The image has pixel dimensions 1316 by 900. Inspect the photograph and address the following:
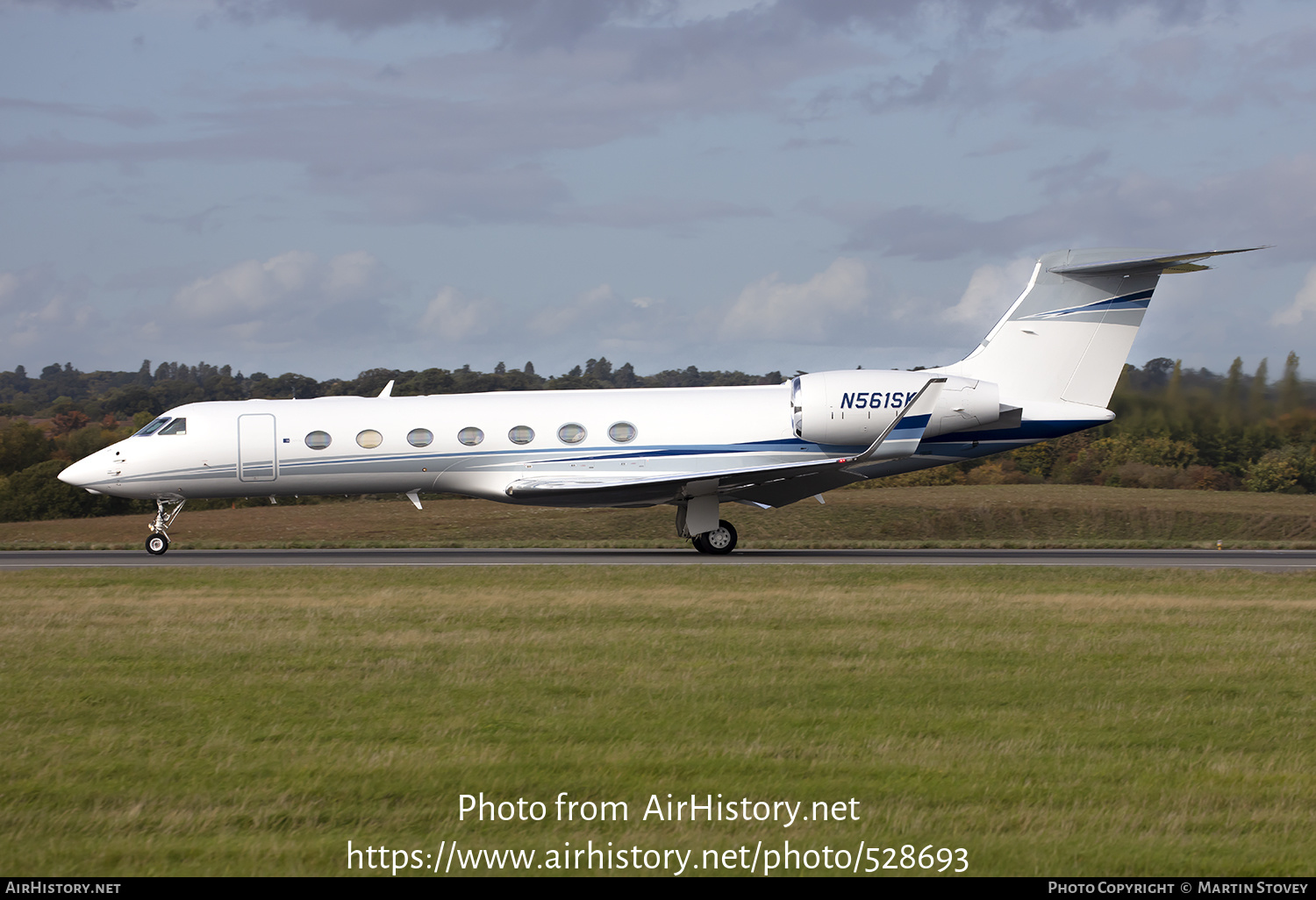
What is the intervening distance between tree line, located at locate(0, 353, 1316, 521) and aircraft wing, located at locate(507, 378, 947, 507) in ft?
12.0

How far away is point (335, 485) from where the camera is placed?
24.8 metres

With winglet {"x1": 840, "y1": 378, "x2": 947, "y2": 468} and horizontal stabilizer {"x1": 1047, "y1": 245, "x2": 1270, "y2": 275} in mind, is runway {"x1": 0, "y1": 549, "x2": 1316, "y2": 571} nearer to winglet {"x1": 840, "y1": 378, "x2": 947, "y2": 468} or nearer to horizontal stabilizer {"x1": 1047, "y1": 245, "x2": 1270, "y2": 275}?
winglet {"x1": 840, "y1": 378, "x2": 947, "y2": 468}

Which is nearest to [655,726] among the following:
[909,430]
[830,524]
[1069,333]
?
[909,430]

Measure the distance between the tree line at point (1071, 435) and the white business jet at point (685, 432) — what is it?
2.51 meters

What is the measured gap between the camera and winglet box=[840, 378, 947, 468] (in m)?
23.1

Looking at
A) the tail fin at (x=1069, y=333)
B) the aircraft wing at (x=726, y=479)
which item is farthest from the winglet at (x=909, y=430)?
the tail fin at (x=1069, y=333)

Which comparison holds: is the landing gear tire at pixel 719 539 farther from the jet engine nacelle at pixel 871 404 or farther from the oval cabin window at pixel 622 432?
the jet engine nacelle at pixel 871 404

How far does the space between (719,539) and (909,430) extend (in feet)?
15.0

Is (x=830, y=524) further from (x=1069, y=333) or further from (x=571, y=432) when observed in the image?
(x=571, y=432)

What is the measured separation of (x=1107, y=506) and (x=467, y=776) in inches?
1309

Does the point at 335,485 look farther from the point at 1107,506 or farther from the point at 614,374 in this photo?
the point at 614,374

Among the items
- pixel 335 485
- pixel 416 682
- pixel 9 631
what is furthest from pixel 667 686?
pixel 335 485

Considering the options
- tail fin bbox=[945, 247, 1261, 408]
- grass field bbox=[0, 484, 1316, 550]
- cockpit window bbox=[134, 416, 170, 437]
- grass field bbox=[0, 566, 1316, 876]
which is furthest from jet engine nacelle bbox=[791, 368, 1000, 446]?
cockpit window bbox=[134, 416, 170, 437]

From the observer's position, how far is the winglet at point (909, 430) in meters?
23.1
